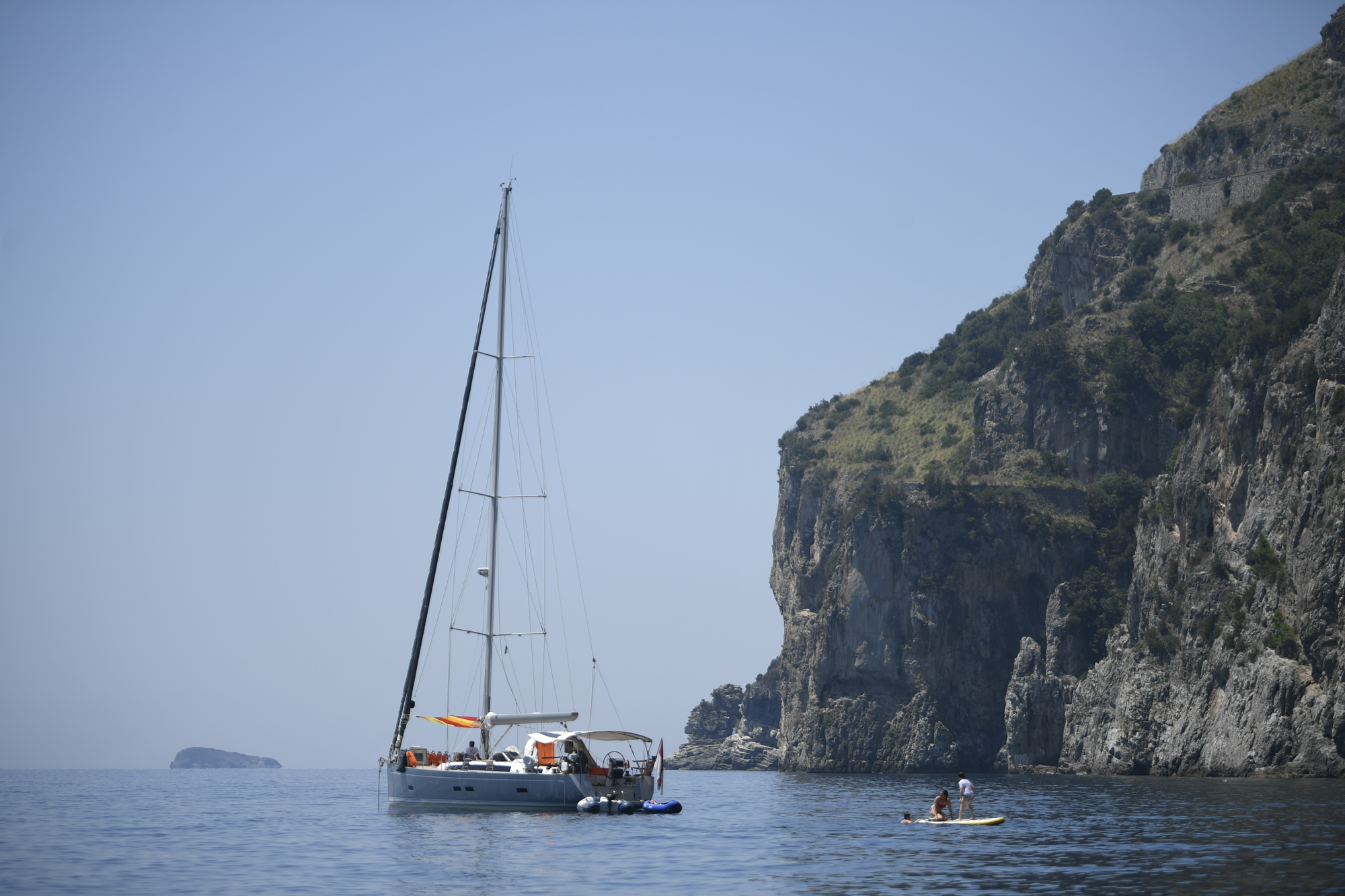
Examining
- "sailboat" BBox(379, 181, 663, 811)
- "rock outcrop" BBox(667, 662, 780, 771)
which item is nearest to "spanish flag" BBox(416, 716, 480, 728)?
"sailboat" BBox(379, 181, 663, 811)

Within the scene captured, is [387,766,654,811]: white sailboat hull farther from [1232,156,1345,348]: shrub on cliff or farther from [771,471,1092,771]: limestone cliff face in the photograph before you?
[1232,156,1345,348]: shrub on cliff

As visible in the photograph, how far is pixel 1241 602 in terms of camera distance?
282 ft

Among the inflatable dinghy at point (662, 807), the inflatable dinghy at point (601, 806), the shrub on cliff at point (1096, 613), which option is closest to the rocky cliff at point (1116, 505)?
the shrub on cliff at point (1096, 613)

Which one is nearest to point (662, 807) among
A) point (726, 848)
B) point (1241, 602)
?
point (726, 848)

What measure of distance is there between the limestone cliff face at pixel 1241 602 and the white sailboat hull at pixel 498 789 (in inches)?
1803

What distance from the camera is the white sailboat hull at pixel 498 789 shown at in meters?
49.5

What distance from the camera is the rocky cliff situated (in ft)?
269

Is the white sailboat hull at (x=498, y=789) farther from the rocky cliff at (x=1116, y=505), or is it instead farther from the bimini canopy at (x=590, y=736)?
the rocky cliff at (x=1116, y=505)

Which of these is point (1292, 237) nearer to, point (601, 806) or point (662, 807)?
point (662, 807)

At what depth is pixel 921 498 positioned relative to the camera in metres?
130

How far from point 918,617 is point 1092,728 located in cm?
2681

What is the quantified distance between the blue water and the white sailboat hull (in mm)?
728

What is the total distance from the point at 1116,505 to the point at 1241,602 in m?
36.1

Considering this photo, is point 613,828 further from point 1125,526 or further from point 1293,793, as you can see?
point 1125,526
